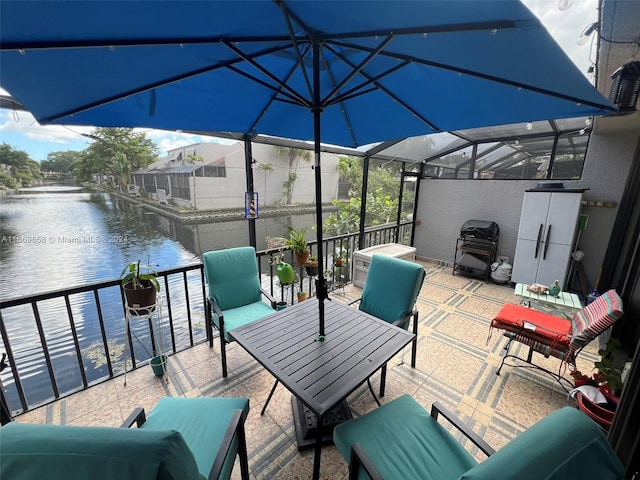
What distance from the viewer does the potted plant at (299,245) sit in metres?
3.36

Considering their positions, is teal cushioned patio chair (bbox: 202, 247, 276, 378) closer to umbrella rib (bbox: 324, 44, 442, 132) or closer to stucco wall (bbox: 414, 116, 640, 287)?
umbrella rib (bbox: 324, 44, 442, 132)

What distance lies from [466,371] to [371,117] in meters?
2.57

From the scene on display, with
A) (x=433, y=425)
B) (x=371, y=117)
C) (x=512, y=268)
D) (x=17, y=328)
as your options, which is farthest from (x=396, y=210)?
(x=17, y=328)

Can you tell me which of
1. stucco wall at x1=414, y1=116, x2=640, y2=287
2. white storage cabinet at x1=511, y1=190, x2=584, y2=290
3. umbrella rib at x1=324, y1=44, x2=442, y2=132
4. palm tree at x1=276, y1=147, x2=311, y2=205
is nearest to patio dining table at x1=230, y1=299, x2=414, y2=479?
umbrella rib at x1=324, y1=44, x2=442, y2=132

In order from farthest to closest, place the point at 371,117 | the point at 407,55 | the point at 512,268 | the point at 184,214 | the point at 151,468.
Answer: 1. the point at 512,268
2. the point at 184,214
3. the point at 371,117
4. the point at 407,55
5. the point at 151,468

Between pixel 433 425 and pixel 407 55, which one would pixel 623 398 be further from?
pixel 407 55

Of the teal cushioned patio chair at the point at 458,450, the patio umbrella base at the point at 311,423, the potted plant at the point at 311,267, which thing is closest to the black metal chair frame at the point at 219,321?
the patio umbrella base at the point at 311,423

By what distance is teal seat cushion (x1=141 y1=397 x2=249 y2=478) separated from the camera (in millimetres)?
1157

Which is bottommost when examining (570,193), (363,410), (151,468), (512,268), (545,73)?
(363,410)

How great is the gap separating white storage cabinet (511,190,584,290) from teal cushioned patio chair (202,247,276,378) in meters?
4.31

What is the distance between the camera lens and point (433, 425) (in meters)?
1.31

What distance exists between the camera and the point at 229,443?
3.53 feet

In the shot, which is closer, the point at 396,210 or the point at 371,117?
the point at 371,117

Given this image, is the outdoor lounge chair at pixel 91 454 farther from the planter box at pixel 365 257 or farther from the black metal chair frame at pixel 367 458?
the planter box at pixel 365 257
